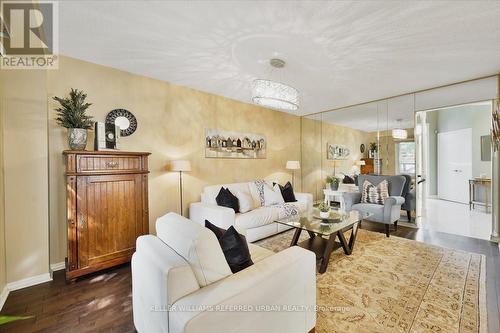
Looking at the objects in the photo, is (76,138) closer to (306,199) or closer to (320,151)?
(306,199)

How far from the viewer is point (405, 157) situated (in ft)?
14.9

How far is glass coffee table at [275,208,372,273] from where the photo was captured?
2.66 m

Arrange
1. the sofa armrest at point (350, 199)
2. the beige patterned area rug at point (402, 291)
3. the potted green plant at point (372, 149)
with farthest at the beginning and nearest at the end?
the potted green plant at point (372, 149), the sofa armrest at point (350, 199), the beige patterned area rug at point (402, 291)

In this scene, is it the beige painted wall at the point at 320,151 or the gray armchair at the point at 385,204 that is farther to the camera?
the beige painted wall at the point at 320,151

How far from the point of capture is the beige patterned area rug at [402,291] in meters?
1.79

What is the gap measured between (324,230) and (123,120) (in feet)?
10.3

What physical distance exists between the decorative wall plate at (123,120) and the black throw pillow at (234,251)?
2.54 meters

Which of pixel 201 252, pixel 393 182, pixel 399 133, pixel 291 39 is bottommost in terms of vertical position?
pixel 201 252

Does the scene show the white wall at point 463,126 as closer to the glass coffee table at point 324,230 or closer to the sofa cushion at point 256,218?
the glass coffee table at point 324,230

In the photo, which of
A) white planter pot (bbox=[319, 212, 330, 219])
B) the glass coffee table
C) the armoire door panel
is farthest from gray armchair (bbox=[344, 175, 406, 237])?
the armoire door panel

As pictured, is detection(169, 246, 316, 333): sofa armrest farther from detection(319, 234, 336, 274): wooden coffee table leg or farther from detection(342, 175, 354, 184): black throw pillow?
detection(342, 175, 354, 184): black throw pillow

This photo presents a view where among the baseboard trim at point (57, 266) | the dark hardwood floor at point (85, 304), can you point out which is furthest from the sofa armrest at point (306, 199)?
the baseboard trim at point (57, 266)

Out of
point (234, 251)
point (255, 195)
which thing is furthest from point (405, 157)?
point (234, 251)

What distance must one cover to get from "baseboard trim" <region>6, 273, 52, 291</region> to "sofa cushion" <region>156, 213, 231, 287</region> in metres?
2.19
